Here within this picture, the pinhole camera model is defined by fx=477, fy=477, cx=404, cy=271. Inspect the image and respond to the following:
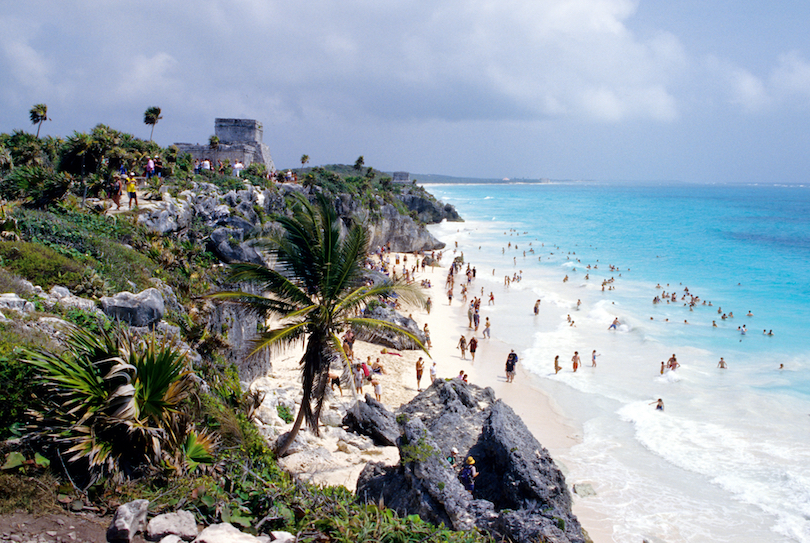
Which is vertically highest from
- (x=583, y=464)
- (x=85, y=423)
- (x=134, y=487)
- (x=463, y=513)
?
(x=85, y=423)

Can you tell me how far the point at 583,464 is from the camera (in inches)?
475

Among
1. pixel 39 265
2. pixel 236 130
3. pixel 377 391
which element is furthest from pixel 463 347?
pixel 236 130

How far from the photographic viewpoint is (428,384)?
16469 millimetres

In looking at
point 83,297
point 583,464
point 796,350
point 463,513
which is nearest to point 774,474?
point 583,464

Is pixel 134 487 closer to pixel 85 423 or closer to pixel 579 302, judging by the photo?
pixel 85 423

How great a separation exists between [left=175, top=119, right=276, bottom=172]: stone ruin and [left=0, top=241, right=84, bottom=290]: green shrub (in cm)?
2575

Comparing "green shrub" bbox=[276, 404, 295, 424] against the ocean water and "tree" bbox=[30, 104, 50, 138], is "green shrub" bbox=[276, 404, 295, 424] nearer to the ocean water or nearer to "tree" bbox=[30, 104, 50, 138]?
the ocean water

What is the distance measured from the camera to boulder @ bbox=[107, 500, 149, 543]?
4.25 meters

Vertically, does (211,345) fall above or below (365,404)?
above

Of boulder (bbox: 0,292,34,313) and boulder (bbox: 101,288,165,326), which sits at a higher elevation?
boulder (bbox: 0,292,34,313)

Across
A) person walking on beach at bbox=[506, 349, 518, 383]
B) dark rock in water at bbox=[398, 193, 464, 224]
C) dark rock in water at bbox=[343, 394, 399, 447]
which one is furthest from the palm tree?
dark rock in water at bbox=[398, 193, 464, 224]

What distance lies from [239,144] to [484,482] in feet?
107

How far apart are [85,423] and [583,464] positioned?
11.1 metres

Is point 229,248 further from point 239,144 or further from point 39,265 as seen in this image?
point 239,144
